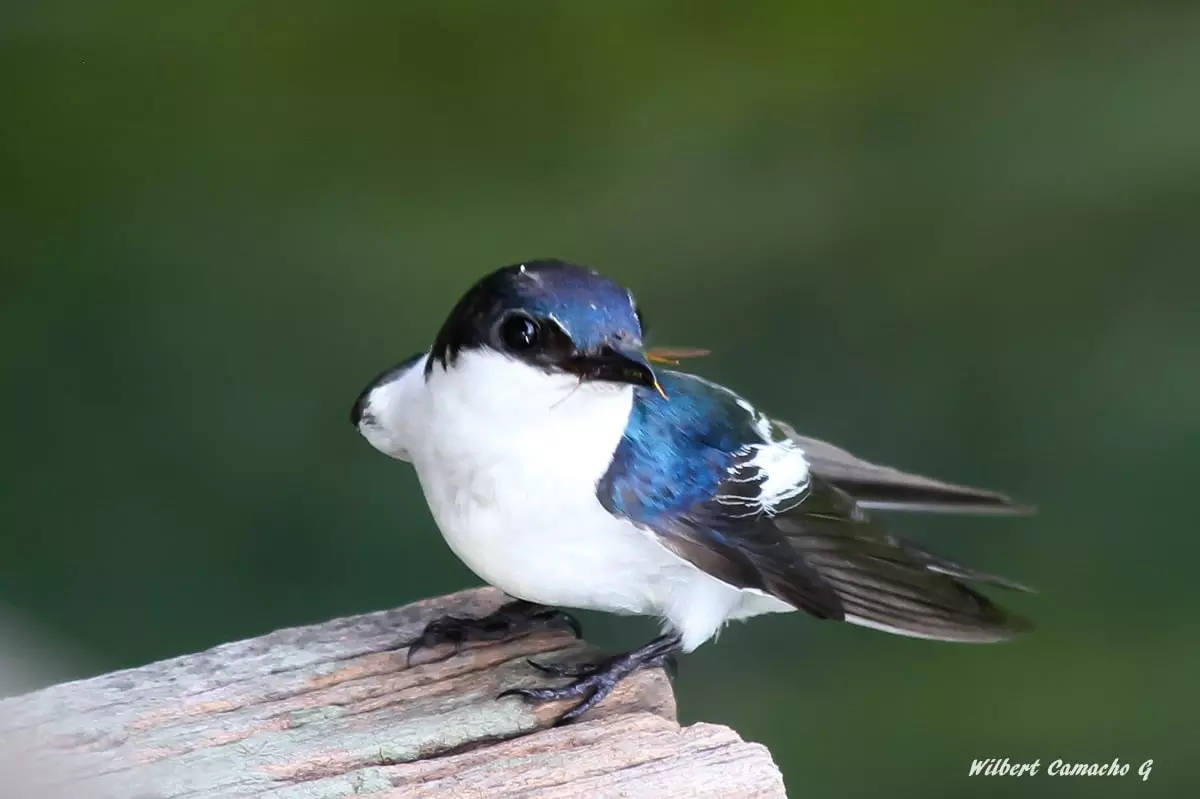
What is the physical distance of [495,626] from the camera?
1.20 meters

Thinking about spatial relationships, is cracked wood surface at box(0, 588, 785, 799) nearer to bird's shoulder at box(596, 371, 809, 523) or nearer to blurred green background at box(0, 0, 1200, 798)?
bird's shoulder at box(596, 371, 809, 523)

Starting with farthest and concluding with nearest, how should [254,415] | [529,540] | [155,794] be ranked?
[254,415]
[529,540]
[155,794]

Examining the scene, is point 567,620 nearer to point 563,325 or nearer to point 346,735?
point 346,735

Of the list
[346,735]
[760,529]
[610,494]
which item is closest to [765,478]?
[760,529]

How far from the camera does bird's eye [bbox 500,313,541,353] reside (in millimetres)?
947

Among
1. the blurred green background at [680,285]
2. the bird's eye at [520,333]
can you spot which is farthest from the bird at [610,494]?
the blurred green background at [680,285]

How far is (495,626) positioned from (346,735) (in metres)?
0.23

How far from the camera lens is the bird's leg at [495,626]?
115cm

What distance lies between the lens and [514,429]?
3.31 feet

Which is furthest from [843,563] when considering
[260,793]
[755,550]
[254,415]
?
[254,415]

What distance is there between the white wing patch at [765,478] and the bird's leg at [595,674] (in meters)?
0.14

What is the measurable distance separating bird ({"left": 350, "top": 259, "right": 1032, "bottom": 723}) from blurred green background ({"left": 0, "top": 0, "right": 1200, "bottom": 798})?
883 millimetres

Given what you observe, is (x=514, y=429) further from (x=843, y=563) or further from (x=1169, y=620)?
(x=1169, y=620)

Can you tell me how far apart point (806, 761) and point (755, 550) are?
1.03m
